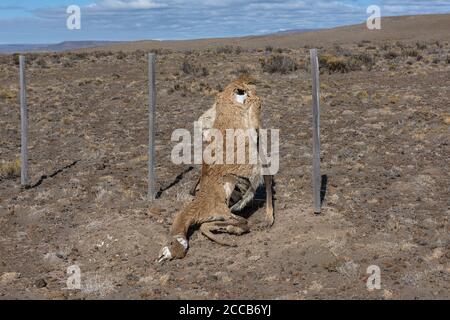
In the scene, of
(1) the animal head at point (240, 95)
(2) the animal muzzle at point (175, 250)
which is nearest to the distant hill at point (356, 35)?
(1) the animal head at point (240, 95)

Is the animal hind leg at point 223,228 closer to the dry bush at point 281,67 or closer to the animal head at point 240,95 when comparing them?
the animal head at point 240,95

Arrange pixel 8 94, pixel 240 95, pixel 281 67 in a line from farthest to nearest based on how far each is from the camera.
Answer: pixel 281 67, pixel 8 94, pixel 240 95

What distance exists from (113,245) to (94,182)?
9.71 ft

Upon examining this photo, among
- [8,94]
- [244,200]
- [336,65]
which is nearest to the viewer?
[244,200]

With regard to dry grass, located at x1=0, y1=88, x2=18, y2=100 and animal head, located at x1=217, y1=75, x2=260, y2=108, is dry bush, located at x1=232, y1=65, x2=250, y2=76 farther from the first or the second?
animal head, located at x1=217, y1=75, x2=260, y2=108

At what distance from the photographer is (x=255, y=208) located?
24.8 ft

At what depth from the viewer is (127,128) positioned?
1415cm

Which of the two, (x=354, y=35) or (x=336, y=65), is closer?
(x=336, y=65)

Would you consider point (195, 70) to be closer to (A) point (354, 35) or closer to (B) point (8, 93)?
(B) point (8, 93)

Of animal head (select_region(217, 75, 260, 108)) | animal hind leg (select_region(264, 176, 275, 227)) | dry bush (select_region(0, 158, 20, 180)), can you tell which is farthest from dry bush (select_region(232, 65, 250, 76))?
animal head (select_region(217, 75, 260, 108))

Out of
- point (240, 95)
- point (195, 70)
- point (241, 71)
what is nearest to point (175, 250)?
point (240, 95)

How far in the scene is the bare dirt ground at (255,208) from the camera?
579cm

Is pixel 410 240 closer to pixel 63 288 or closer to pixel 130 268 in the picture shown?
pixel 130 268
